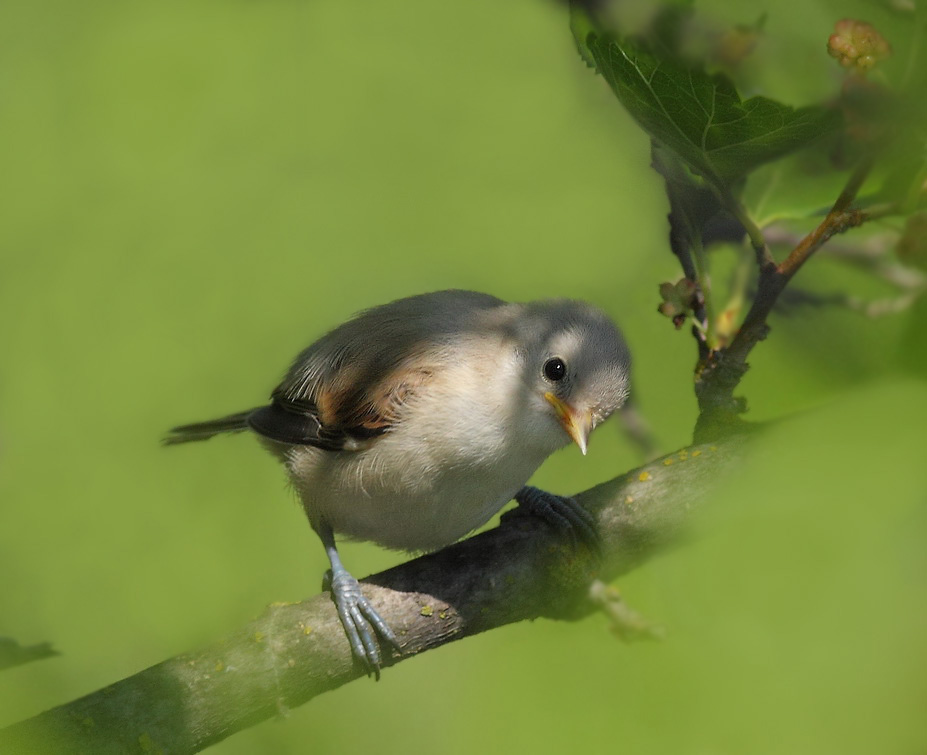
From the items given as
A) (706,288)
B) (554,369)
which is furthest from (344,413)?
(706,288)

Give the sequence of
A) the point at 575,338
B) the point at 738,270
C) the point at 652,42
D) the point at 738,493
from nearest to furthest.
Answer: the point at 738,493 < the point at 652,42 < the point at 738,270 < the point at 575,338

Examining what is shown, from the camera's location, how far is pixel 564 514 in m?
1.62

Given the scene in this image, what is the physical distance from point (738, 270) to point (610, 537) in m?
0.49

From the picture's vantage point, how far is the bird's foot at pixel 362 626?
1.48m

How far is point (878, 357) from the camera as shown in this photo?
0.53m

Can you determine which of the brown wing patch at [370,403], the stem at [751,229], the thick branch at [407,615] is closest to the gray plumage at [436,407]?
the brown wing patch at [370,403]

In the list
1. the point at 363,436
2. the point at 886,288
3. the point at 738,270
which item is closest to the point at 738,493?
the point at 886,288

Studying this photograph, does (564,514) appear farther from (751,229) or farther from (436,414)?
(751,229)

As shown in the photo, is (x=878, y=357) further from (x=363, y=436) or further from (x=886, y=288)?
(x=363, y=436)

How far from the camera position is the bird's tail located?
86.7 inches

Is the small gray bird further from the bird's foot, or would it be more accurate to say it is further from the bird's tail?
the bird's tail

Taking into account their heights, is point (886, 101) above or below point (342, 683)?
above

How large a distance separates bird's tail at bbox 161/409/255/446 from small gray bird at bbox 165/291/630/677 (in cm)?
22

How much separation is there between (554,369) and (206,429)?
0.98 meters
